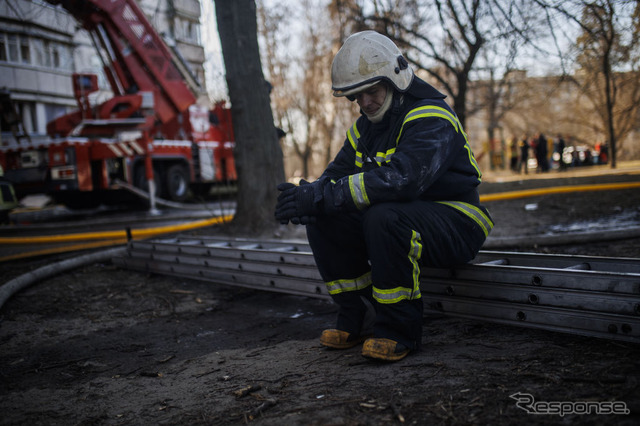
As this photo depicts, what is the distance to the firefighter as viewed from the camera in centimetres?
A: 246

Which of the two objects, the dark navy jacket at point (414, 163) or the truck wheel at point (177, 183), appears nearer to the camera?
the dark navy jacket at point (414, 163)

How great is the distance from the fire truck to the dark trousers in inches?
290

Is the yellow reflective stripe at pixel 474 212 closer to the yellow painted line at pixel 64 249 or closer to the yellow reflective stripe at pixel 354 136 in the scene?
the yellow reflective stripe at pixel 354 136

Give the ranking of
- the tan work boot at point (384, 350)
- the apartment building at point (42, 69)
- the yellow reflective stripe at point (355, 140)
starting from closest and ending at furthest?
the tan work boot at point (384, 350) → the yellow reflective stripe at point (355, 140) → the apartment building at point (42, 69)

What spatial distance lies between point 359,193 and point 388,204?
5.7 inches

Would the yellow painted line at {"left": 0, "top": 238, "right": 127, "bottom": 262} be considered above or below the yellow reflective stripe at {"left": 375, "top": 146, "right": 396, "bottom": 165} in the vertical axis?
below

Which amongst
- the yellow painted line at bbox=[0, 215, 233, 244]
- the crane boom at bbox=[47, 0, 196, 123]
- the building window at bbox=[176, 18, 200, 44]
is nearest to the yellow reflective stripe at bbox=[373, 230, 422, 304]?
the yellow painted line at bbox=[0, 215, 233, 244]

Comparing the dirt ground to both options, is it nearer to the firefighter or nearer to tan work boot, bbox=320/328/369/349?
tan work boot, bbox=320/328/369/349

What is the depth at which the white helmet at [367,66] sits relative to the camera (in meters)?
2.68

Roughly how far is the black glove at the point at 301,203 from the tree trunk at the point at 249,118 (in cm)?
384

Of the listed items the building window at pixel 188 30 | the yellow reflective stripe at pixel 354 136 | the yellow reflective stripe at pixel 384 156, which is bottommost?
the yellow reflective stripe at pixel 384 156

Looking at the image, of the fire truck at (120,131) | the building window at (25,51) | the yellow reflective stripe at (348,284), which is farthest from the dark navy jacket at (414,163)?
the building window at (25,51)

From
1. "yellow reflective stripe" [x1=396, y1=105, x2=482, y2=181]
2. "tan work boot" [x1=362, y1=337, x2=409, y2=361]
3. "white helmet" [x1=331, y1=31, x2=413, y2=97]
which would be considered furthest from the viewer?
"white helmet" [x1=331, y1=31, x2=413, y2=97]

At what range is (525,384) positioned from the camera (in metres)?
2.00
